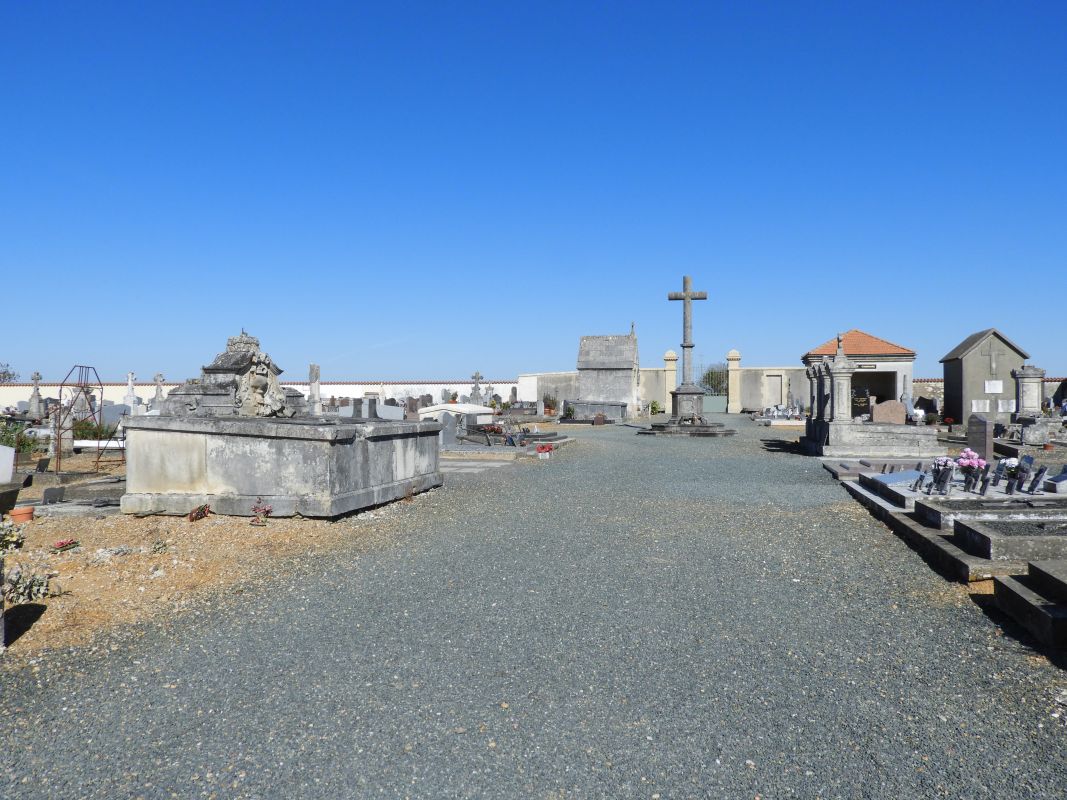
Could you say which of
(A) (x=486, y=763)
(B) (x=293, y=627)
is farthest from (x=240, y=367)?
(A) (x=486, y=763)

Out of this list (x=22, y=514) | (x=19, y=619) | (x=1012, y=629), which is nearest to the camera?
(x=1012, y=629)

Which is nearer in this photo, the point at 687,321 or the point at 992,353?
the point at 687,321

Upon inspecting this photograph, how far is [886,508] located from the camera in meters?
7.03

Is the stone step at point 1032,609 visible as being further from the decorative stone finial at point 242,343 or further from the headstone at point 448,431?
the headstone at point 448,431

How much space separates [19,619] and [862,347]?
29778 millimetres

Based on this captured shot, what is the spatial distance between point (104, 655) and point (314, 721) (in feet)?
4.88

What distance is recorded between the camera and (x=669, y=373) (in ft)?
114

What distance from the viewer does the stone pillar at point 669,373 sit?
3444 centimetres

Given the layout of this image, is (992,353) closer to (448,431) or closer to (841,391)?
(841,391)

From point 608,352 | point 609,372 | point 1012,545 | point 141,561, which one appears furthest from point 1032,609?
point 608,352

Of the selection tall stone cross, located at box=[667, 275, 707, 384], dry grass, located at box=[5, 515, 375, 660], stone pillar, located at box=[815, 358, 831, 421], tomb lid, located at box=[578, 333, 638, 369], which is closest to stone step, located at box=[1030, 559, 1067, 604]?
dry grass, located at box=[5, 515, 375, 660]

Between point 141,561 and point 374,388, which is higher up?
point 374,388

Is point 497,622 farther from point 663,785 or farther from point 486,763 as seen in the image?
point 663,785

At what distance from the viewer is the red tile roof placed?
27.9m
